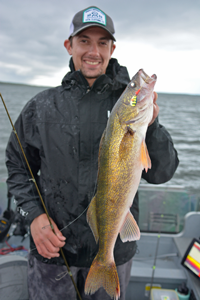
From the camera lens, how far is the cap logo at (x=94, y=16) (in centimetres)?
210

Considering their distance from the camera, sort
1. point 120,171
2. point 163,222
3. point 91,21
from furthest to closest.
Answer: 1. point 163,222
2. point 91,21
3. point 120,171

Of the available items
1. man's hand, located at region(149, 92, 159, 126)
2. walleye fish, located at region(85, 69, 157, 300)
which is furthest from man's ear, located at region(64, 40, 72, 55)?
man's hand, located at region(149, 92, 159, 126)

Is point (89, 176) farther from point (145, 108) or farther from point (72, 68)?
point (72, 68)

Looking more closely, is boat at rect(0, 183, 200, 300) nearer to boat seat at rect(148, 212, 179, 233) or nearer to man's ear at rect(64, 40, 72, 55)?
boat seat at rect(148, 212, 179, 233)

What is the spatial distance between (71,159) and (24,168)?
0.54 m

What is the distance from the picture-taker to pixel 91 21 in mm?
2084

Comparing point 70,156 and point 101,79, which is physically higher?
point 101,79

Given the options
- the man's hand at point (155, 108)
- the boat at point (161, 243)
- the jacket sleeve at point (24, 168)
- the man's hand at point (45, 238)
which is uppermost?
the man's hand at point (155, 108)

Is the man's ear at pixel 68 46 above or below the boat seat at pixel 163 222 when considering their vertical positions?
above

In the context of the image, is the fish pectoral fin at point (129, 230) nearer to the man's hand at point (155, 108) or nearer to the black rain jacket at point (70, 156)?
the black rain jacket at point (70, 156)

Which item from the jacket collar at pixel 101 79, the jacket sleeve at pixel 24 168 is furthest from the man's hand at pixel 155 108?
the jacket sleeve at pixel 24 168

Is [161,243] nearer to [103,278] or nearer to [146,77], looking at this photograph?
[103,278]

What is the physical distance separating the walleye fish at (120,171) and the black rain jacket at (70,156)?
0.26 m

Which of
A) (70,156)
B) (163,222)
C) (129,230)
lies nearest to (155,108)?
(70,156)
